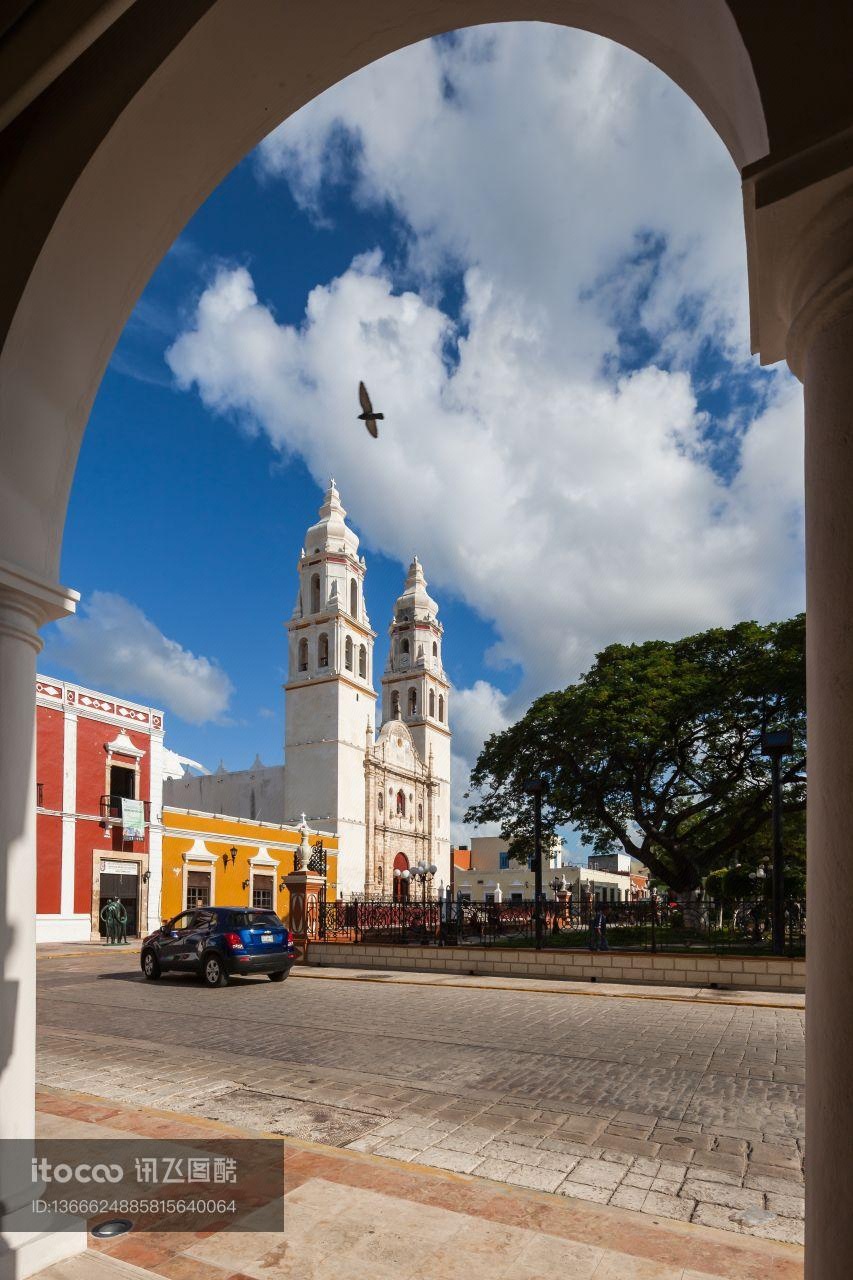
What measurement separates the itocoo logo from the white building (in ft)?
138

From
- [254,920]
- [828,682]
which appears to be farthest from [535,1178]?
[254,920]

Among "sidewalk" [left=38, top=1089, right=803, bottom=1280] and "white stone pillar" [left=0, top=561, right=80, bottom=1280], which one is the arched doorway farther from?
"white stone pillar" [left=0, top=561, right=80, bottom=1280]

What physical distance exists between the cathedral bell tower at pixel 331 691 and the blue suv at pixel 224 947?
1241 inches

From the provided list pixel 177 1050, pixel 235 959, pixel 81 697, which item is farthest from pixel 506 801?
pixel 177 1050

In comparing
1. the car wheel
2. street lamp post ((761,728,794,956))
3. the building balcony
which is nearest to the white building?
the building balcony

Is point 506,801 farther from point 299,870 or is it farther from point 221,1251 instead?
point 221,1251

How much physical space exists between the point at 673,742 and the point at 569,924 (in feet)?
20.9

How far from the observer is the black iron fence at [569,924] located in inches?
625

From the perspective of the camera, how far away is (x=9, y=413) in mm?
3467

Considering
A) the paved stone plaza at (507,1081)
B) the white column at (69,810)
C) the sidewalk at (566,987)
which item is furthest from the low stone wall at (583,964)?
the white column at (69,810)

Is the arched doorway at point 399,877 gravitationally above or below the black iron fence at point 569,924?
below

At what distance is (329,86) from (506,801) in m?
26.5

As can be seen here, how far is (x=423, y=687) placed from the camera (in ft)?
200

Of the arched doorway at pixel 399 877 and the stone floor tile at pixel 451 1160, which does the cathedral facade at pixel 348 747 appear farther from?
the stone floor tile at pixel 451 1160
